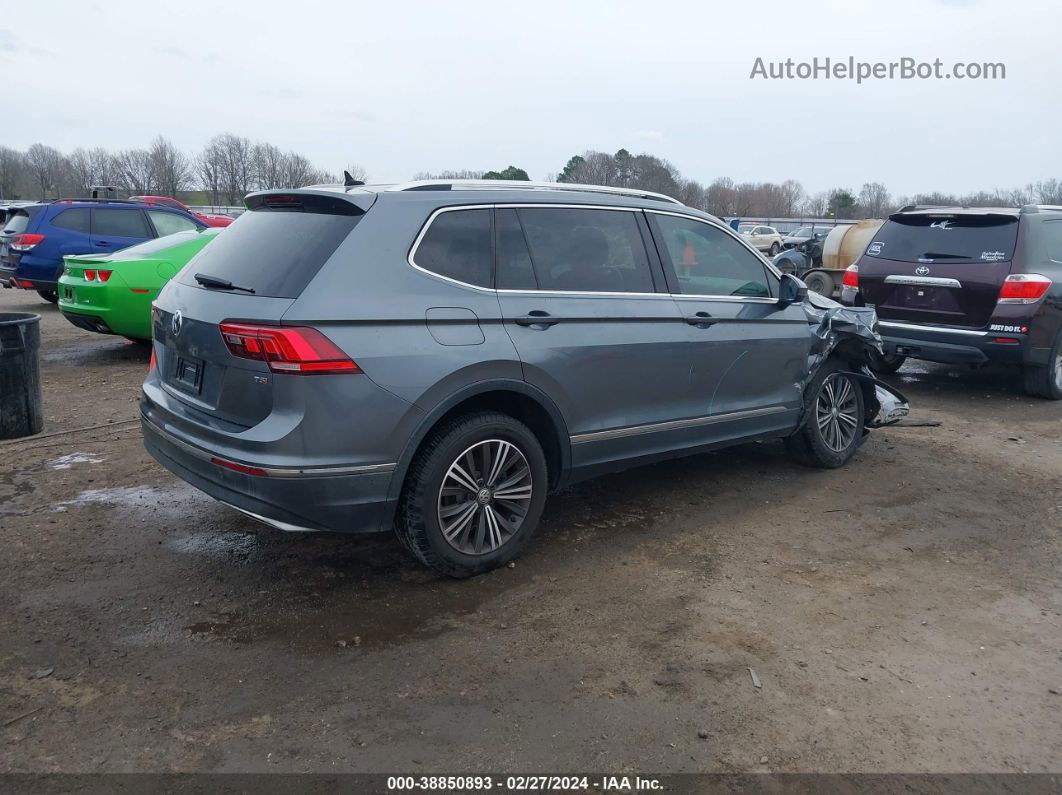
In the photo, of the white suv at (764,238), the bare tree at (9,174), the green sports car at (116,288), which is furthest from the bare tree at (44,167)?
the green sports car at (116,288)

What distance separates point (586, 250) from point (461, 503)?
5.10 ft

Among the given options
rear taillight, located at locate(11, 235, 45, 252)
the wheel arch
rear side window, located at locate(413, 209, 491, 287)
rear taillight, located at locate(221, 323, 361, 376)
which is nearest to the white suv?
rear taillight, located at locate(11, 235, 45, 252)

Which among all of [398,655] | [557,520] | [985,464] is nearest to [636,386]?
[557,520]

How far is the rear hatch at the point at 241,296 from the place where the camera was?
3771mm

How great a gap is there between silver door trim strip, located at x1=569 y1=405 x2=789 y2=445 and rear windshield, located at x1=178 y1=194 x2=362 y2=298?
159cm

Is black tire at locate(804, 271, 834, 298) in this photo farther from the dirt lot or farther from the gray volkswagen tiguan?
the gray volkswagen tiguan

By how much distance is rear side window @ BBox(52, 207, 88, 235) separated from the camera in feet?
41.4

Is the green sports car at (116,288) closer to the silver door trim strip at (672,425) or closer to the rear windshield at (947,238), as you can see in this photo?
the silver door trim strip at (672,425)

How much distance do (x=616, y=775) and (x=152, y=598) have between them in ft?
7.83

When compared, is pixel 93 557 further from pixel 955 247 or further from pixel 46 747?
pixel 955 247

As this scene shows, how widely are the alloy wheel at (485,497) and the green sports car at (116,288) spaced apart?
234 inches

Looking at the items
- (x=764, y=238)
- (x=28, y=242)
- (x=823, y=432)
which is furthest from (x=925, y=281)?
(x=764, y=238)

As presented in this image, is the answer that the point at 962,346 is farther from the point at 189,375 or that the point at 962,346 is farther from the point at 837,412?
the point at 189,375

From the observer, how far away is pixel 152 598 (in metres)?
4.07
